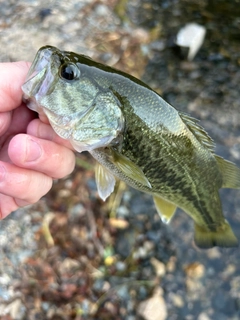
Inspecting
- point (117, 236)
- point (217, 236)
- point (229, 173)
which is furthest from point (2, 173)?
point (117, 236)

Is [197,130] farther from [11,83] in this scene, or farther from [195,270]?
[195,270]

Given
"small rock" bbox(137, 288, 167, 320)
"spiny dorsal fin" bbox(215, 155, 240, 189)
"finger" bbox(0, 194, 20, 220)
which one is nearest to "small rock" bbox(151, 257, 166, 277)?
"small rock" bbox(137, 288, 167, 320)

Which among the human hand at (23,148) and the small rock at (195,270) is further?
the small rock at (195,270)

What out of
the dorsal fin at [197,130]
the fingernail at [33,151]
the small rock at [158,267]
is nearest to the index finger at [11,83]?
the fingernail at [33,151]

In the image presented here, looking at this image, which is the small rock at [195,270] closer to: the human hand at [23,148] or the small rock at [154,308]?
the small rock at [154,308]

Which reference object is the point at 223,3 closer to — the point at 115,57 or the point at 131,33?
the point at 131,33

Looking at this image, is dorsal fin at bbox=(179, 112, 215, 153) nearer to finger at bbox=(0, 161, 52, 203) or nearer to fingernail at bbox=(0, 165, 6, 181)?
finger at bbox=(0, 161, 52, 203)
